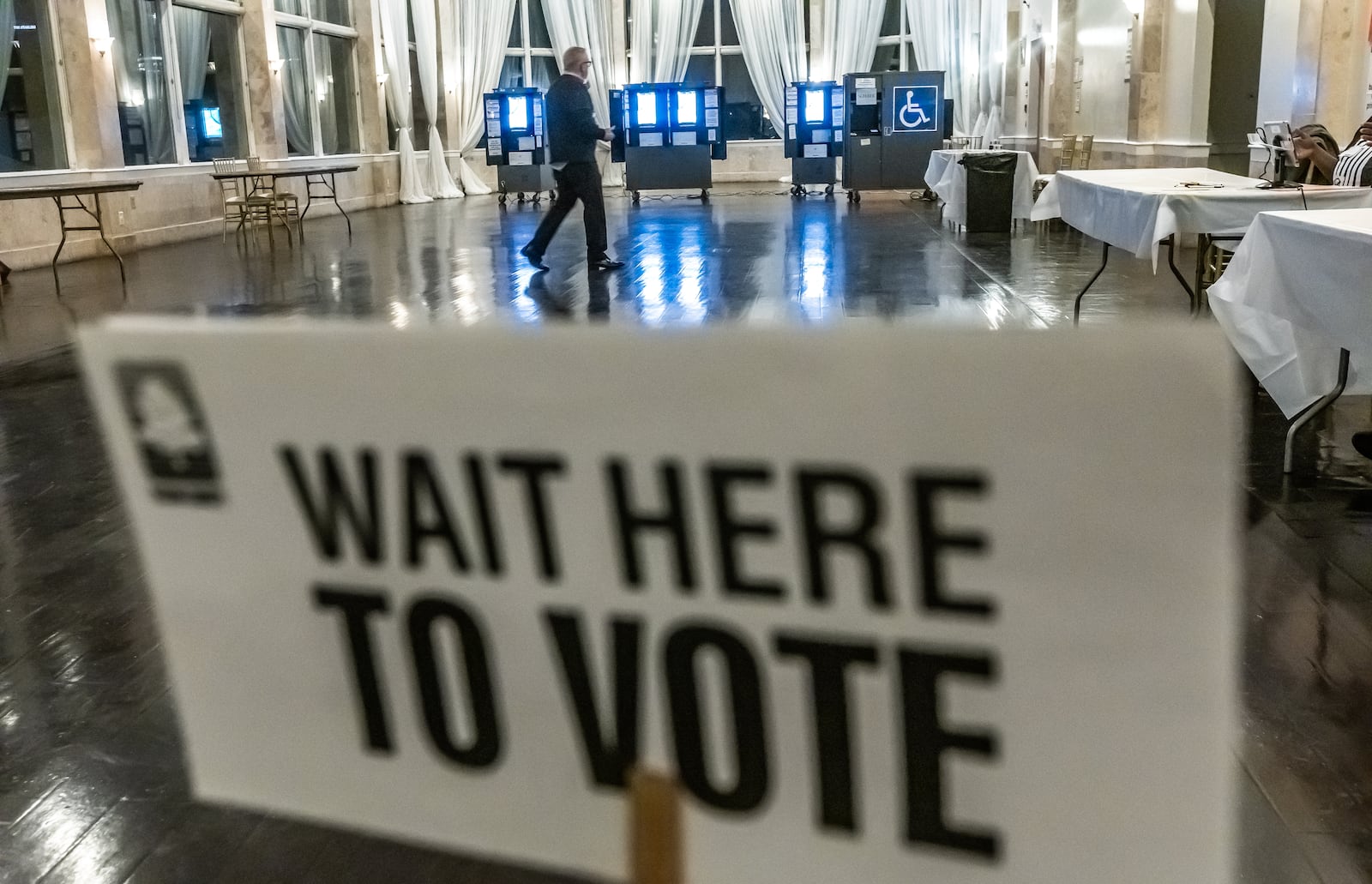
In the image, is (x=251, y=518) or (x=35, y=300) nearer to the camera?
(x=251, y=518)

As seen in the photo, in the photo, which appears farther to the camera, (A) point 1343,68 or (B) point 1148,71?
(B) point 1148,71

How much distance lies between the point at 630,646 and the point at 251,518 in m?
0.27

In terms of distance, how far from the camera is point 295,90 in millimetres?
13977

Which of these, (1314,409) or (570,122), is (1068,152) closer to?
(570,122)

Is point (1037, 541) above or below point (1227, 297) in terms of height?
above

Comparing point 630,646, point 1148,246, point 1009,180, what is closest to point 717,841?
point 630,646

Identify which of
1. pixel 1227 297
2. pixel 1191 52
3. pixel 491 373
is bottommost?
pixel 1227 297

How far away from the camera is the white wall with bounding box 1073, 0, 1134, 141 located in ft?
35.2

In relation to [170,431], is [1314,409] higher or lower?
lower

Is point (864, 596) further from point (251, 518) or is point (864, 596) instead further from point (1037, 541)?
point (251, 518)

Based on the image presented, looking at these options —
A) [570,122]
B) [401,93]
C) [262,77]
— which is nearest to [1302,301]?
[570,122]

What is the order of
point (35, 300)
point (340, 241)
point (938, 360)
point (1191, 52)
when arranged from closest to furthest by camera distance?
1. point (938, 360)
2. point (35, 300)
3. point (1191, 52)
4. point (340, 241)

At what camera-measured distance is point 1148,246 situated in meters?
4.27

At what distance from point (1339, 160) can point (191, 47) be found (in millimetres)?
11053
